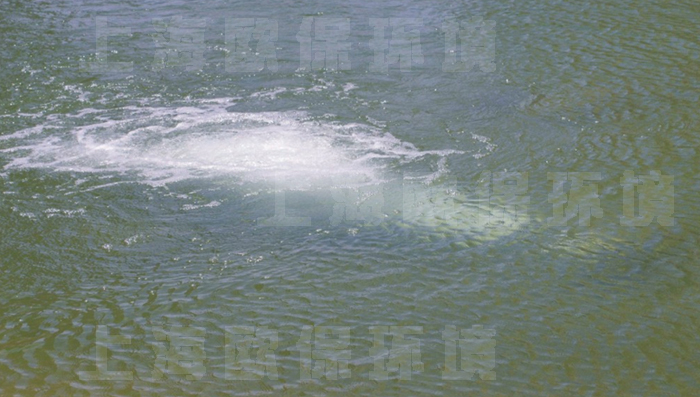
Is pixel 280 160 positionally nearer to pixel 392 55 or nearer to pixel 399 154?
pixel 399 154

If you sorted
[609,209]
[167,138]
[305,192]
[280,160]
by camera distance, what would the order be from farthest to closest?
[167,138] → [280,160] → [305,192] → [609,209]

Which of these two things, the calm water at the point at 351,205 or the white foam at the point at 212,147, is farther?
the white foam at the point at 212,147

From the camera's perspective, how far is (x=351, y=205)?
6352 mm

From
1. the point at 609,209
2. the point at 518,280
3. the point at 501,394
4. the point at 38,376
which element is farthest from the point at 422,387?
the point at 609,209

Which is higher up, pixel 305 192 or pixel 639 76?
pixel 639 76

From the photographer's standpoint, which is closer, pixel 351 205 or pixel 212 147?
pixel 351 205

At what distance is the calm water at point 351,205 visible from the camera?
4.62 m

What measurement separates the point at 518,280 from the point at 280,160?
2626 mm

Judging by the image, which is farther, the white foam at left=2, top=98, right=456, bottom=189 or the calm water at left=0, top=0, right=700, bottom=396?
the white foam at left=2, top=98, right=456, bottom=189

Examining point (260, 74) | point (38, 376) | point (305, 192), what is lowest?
point (38, 376)

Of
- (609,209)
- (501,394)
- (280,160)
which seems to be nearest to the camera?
(501,394)

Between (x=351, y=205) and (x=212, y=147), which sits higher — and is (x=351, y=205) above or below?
below

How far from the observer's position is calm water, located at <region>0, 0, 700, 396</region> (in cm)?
462

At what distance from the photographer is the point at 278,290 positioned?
5.29 meters
